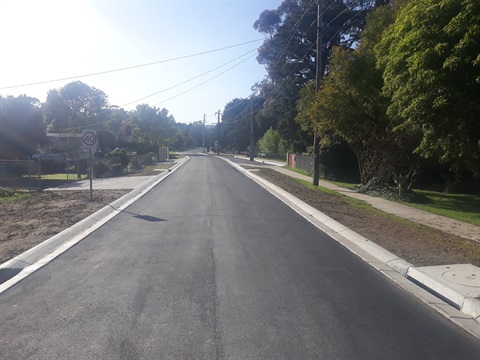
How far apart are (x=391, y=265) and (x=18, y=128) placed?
40.2 meters

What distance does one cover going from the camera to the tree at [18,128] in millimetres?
40719

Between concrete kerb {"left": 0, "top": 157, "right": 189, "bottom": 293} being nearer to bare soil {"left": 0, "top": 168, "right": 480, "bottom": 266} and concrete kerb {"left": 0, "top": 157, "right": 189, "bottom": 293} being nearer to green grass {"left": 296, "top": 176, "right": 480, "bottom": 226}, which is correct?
bare soil {"left": 0, "top": 168, "right": 480, "bottom": 266}

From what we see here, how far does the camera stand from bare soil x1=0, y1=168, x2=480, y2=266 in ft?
31.0

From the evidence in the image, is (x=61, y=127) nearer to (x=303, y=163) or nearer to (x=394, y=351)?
(x=303, y=163)

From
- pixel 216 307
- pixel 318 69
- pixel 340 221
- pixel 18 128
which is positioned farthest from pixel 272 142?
pixel 216 307

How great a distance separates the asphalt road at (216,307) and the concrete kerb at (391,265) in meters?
0.22

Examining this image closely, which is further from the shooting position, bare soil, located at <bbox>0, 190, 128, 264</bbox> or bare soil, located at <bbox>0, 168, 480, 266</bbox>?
bare soil, located at <bbox>0, 190, 128, 264</bbox>

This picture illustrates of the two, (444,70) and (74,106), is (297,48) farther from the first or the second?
(74,106)

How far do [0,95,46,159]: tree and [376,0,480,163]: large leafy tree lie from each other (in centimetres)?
3684

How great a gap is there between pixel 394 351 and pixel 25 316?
433 cm

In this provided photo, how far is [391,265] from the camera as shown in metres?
8.70

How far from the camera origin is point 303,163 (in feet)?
149

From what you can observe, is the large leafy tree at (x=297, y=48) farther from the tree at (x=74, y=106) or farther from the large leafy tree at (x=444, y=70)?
the tree at (x=74, y=106)

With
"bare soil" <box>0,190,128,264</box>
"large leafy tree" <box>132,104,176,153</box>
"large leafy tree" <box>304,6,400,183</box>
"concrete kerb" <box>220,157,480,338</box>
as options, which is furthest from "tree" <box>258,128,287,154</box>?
"concrete kerb" <box>220,157,480,338</box>
